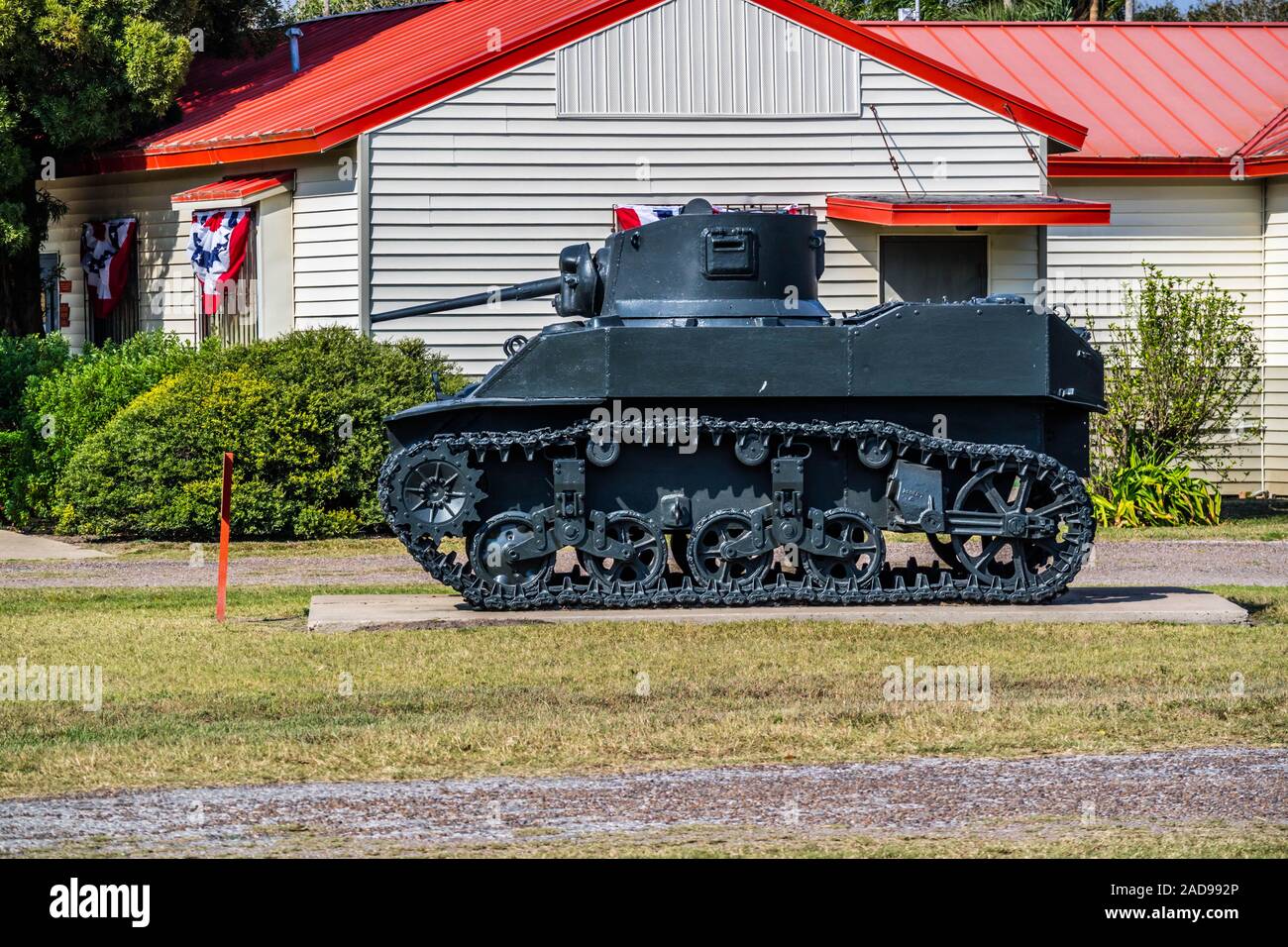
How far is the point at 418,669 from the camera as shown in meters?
10.5

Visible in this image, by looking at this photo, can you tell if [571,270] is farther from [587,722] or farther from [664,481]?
[587,722]

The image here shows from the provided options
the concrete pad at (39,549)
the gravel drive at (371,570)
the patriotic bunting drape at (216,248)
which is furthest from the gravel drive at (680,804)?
the patriotic bunting drape at (216,248)

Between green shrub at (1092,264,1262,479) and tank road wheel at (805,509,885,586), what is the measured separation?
24.5ft

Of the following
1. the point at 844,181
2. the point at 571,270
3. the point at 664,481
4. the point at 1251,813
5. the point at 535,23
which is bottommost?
the point at 1251,813

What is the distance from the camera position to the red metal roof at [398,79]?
18844mm

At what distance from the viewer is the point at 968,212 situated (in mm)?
19094

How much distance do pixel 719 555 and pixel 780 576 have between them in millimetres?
472

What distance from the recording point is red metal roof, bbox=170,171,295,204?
19312 millimetres

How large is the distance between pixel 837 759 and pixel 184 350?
11.8 meters

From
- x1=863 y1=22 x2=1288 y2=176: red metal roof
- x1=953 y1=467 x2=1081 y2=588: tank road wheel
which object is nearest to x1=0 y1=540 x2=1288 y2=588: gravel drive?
x1=953 y1=467 x2=1081 y2=588: tank road wheel

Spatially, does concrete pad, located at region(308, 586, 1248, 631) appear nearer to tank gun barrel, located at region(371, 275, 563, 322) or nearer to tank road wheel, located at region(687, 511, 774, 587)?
tank road wheel, located at region(687, 511, 774, 587)

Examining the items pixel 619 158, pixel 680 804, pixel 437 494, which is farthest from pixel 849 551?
pixel 619 158
